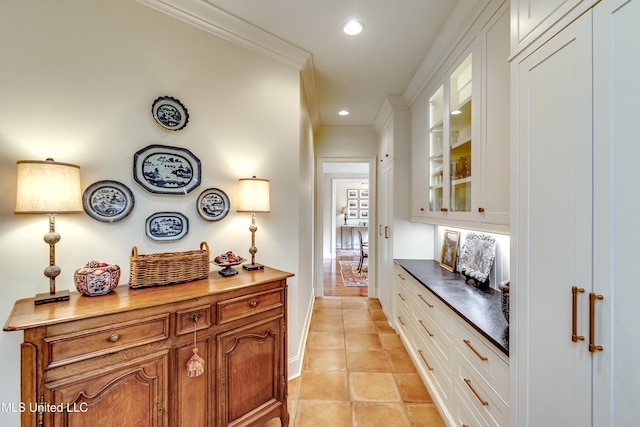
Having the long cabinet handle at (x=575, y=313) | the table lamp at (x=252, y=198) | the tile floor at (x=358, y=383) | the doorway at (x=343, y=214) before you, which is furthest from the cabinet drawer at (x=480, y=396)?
the doorway at (x=343, y=214)

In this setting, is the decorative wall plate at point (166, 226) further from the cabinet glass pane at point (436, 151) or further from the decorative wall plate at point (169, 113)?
the cabinet glass pane at point (436, 151)

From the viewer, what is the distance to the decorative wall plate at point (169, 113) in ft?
5.32

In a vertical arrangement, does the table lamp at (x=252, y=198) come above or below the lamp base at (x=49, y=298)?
above

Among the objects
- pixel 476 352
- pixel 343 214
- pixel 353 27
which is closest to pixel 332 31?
pixel 353 27

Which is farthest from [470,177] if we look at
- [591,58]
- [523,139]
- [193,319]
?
[193,319]

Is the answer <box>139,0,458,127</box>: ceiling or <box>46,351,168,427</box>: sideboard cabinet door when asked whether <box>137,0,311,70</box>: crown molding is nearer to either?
<box>139,0,458,127</box>: ceiling

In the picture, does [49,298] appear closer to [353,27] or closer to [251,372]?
[251,372]

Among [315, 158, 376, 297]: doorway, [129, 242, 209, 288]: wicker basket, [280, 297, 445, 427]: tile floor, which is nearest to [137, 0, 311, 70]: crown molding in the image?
[129, 242, 209, 288]: wicker basket

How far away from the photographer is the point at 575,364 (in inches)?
31.7

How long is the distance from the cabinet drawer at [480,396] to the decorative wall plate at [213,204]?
1.82 metres

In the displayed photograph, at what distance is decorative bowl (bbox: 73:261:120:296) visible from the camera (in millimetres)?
1222

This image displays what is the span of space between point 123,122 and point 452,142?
2324mm

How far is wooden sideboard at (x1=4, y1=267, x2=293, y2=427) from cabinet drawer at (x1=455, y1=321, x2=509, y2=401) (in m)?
1.10

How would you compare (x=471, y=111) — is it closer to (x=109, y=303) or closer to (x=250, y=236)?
(x=250, y=236)
